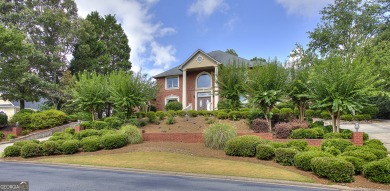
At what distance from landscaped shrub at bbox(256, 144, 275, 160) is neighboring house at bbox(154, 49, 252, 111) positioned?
1799 cm

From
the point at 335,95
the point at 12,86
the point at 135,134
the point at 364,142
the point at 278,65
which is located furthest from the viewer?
the point at 12,86

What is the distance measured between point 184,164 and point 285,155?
4151mm

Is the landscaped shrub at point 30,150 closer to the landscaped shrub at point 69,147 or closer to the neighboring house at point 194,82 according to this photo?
the landscaped shrub at point 69,147

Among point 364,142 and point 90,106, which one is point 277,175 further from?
point 90,106

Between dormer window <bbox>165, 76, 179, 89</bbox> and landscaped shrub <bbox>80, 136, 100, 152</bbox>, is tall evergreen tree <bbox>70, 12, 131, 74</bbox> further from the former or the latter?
landscaped shrub <bbox>80, 136, 100, 152</bbox>

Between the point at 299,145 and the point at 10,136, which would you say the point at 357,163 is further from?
the point at 10,136

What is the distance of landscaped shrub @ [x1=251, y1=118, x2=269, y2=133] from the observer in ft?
55.6

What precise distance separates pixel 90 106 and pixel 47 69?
14.8 m

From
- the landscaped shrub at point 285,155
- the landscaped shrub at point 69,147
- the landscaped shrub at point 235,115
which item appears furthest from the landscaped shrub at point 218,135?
the landscaped shrub at point 69,147

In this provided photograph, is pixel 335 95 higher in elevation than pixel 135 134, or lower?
higher

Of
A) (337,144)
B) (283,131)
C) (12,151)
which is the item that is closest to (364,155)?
(337,144)

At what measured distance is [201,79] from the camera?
3325 centimetres

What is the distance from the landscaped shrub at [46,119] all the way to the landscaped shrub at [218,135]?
17.0 meters

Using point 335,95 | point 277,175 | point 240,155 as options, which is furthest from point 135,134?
point 335,95
